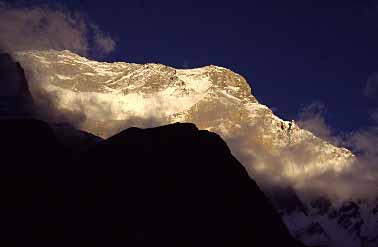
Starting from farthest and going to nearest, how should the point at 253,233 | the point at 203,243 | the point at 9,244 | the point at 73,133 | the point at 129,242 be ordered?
the point at 73,133 → the point at 253,233 → the point at 203,243 → the point at 129,242 → the point at 9,244

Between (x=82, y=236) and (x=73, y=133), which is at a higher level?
(x=73, y=133)

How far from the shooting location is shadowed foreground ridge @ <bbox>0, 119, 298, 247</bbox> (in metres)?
105

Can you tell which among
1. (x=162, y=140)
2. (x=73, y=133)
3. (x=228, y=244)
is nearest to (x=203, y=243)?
(x=228, y=244)

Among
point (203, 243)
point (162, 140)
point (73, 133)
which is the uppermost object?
point (73, 133)

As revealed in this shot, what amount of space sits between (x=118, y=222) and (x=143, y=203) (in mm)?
6575

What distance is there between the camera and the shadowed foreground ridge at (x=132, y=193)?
10525 centimetres

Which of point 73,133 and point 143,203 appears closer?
point 143,203

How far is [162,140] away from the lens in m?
126

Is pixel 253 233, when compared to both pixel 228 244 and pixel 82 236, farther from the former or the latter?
pixel 82 236

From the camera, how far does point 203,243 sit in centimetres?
11131

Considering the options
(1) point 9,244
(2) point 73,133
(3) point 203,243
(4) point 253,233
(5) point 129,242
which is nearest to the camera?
(1) point 9,244

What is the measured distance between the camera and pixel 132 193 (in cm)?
11438

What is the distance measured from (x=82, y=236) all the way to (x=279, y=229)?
38894mm

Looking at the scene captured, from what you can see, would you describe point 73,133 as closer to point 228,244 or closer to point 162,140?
point 162,140
